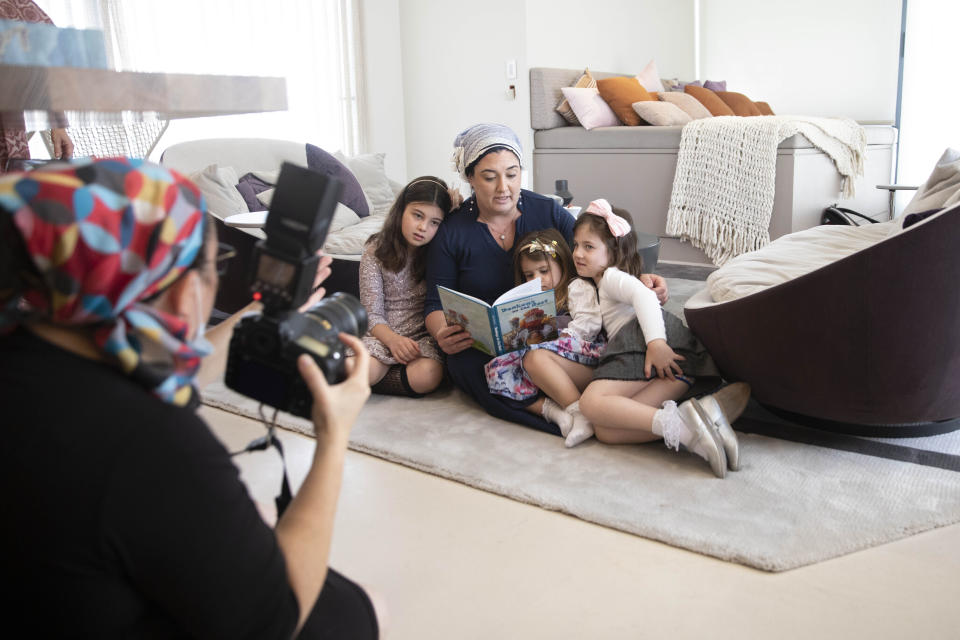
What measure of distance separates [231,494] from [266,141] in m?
3.70

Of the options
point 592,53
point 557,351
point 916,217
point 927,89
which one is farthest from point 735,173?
point 927,89

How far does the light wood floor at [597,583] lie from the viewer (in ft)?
4.23

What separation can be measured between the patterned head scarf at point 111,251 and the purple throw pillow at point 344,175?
3.17 meters

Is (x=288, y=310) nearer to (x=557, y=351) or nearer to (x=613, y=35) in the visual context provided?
(x=557, y=351)

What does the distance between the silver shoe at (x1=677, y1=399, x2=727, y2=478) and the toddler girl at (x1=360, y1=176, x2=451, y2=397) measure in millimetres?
842

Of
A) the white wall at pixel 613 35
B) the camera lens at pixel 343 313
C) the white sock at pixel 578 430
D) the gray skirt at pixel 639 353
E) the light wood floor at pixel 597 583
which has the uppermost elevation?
the white wall at pixel 613 35

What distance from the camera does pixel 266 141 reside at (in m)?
4.13

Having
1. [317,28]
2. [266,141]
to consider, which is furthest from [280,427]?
[317,28]

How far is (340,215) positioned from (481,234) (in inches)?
58.8

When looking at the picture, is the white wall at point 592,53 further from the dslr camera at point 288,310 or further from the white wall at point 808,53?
the dslr camera at point 288,310

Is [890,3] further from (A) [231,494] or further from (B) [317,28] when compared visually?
(A) [231,494]

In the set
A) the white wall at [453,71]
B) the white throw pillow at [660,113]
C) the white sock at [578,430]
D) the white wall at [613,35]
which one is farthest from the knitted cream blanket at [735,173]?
the white sock at [578,430]

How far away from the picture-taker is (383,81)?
18.4 ft

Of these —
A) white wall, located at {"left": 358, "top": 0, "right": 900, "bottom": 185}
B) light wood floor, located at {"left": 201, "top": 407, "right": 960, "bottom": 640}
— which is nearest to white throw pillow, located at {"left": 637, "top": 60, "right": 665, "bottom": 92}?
white wall, located at {"left": 358, "top": 0, "right": 900, "bottom": 185}
